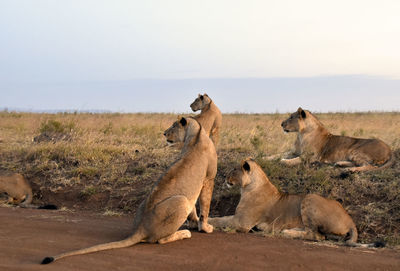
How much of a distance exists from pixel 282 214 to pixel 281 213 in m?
0.02

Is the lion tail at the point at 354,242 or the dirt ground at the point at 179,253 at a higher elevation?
the lion tail at the point at 354,242

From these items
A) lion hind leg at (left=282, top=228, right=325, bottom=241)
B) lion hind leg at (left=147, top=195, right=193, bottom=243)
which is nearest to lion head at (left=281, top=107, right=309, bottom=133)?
lion hind leg at (left=282, top=228, right=325, bottom=241)

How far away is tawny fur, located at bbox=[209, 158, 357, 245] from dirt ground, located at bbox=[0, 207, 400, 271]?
381 millimetres

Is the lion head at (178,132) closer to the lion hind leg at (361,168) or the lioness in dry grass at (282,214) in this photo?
the lioness in dry grass at (282,214)

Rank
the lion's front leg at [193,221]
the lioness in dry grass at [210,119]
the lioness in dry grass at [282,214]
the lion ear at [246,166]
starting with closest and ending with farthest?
the lioness in dry grass at [282,214] → the lion's front leg at [193,221] → the lion ear at [246,166] → the lioness in dry grass at [210,119]

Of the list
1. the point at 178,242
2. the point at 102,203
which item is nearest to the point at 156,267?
the point at 178,242

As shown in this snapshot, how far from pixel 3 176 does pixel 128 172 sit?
2329 millimetres

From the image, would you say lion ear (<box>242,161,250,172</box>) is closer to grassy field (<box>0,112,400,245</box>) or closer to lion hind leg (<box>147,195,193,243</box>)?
grassy field (<box>0,112,400,245</box>)

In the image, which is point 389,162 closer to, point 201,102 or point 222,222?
point 222,222

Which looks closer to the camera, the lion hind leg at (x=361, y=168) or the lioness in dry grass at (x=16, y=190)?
the lion hind leg at (x=361, y=168)

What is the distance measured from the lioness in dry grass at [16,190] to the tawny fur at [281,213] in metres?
4.05

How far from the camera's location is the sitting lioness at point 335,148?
388 inches

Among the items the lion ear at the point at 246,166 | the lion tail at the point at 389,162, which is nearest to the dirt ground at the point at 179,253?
the lion ear at the point at 246,166

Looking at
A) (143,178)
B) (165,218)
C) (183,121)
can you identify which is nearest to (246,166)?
(183,121)
